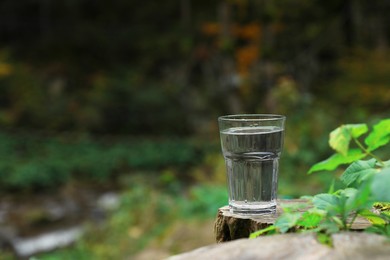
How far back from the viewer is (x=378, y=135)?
1.20 meters

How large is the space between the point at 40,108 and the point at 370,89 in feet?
24.9

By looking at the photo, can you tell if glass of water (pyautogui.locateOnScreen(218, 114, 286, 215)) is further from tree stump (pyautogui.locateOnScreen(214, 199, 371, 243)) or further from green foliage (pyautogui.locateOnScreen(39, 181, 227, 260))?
green foliage (pyautogui.locateOnScreen(39, 181, 227, 260))

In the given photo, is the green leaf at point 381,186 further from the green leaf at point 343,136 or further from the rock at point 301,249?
the green leaf at point 343,136

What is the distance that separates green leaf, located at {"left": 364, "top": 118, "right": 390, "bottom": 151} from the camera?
1186 millimetres

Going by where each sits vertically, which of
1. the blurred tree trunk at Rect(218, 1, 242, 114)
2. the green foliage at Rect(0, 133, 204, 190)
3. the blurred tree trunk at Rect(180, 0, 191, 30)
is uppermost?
the blurred tree trunk at Rect(180, 0, 191, 30)

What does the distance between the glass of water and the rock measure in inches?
14.8

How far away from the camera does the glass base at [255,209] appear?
1.39 meters

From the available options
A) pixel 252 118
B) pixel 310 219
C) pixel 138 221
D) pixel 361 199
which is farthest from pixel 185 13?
pixel 361 199

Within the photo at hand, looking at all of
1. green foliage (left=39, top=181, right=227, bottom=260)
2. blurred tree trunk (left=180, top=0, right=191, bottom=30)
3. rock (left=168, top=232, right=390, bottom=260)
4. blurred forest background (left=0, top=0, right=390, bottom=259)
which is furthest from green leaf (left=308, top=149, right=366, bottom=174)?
blurred tree trunk (left=180, top=0, right=191, bottom=30)

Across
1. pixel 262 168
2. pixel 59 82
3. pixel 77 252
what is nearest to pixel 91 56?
pixel 59 82

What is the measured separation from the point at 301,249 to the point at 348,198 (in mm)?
181

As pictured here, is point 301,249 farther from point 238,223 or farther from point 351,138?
point 238,223

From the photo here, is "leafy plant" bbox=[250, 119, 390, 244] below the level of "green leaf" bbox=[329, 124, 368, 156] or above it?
below

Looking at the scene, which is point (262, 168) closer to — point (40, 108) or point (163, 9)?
point (40, 108)
